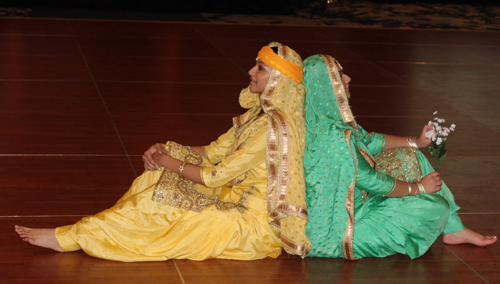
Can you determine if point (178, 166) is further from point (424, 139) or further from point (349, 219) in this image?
point (424, 139)

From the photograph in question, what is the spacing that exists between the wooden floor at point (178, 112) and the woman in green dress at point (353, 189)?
11 centimetres

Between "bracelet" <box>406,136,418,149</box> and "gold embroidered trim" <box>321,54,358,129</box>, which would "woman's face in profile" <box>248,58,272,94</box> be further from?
"bracelet" <box>406,136,418,149</box>

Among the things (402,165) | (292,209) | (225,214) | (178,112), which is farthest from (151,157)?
(178,112)

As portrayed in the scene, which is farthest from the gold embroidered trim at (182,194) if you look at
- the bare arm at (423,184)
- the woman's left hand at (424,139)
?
the woman's left hand at (424,139)

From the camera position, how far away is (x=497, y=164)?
4.09m

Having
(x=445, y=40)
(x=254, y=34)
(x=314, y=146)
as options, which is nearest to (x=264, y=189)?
(x=314, y=146)

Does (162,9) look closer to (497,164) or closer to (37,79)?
(37,79)

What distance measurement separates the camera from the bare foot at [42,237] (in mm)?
2594

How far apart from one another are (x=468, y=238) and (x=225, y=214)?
1.13 meters

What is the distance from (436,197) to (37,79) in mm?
3717

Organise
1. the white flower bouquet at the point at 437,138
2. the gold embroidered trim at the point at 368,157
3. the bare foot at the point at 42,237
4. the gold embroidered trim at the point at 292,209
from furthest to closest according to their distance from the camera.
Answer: the white flower bouquet at the point at 437,138 < the gold embroidered trim at the point at 368,157 < the bare foot at the point at 42,237 < the gold embroidered trim at the point at 292,209

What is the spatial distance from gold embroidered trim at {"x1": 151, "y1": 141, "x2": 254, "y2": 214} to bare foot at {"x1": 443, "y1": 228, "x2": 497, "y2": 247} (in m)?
0.96

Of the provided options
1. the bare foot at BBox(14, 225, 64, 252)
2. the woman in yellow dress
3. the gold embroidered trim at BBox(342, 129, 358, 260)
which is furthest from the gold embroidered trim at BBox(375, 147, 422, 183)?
the bare foot at BBox(14, 225, 64, 252)

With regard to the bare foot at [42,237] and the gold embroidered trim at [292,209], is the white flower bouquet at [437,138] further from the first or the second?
the bare foot at [42,237]
